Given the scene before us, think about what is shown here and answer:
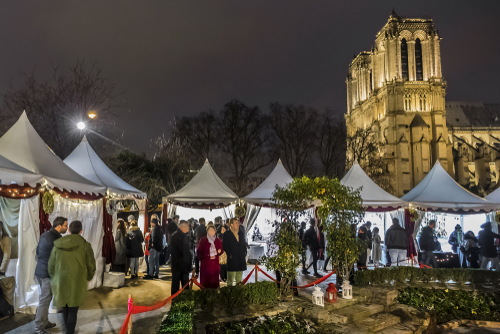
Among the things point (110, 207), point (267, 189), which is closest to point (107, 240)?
point (110, 207)

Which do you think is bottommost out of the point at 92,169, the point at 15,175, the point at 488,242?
the point at 488,242

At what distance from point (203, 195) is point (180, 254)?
19.8ft

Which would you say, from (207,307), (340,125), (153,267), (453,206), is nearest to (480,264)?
(453,206)

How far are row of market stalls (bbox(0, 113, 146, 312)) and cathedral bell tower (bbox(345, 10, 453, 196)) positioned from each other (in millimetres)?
38774

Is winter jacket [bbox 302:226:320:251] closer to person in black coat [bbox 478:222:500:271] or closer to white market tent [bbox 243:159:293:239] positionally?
white market tent [bbox 243:159:293:239]

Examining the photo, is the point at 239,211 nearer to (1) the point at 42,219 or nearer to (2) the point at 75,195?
(2) the point at 75,195

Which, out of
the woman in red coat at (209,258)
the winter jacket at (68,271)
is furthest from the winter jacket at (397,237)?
the winter jacket at (68,271)

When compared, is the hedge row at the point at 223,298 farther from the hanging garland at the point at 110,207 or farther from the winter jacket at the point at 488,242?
the winter jacket at the point at 488,242

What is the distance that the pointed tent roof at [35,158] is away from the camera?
6418mm

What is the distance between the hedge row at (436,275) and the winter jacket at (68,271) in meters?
7.03

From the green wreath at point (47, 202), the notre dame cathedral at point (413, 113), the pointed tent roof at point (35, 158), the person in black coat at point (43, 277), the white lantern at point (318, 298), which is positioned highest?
the notre dame cathedral at point (413, 113)

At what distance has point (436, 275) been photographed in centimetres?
984

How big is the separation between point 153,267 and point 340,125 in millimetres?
27300

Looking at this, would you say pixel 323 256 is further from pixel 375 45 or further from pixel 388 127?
pixel 375 45
